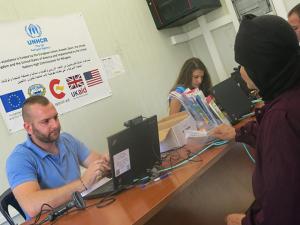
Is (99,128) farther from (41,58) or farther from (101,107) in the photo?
(41,58)

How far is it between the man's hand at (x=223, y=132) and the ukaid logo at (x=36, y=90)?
1.44 m

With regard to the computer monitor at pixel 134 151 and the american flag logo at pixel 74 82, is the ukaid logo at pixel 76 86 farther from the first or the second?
the computer monitor at pixel 134 151

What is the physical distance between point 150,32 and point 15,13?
1602 millimetres

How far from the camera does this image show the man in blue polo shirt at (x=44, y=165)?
1.71 meters

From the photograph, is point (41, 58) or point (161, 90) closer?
point (41, 58)

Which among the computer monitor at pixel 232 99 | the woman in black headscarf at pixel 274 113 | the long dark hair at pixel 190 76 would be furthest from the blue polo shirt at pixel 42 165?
the long dark hair at pixel 190 76

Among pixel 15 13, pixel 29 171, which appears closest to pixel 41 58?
pixel 15 13

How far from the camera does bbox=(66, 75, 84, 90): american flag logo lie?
2.97m

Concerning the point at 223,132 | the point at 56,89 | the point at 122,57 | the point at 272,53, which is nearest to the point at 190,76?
the point at 122,57

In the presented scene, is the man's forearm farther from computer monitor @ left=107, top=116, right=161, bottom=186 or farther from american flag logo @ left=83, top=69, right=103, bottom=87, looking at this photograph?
american flag logo @ left=83, top=69, right=103, bottom=87

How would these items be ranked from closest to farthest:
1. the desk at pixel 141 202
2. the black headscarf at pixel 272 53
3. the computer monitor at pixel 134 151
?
1. the black headscarf at pixel 272 53
2. the desk at pixel 141 202
3. the computer monitor at pixel 134 151

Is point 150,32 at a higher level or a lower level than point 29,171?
higher

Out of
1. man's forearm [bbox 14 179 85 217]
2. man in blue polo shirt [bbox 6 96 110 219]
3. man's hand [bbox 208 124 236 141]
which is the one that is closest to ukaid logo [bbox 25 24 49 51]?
man in blue polo shirt [bbox 6 96 110 219]

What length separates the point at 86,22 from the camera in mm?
3262
